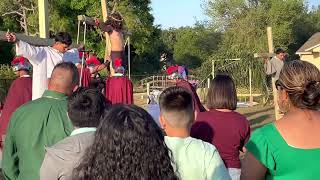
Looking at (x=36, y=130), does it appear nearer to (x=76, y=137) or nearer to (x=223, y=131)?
(x=76, y=137)

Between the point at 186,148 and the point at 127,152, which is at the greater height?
the point at 127,152

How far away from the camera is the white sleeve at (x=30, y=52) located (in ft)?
19.2

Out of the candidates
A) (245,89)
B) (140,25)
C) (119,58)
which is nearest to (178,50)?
(140,25)

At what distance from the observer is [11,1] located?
150 ft

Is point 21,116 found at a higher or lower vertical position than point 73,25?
lower

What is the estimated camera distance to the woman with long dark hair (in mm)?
2258

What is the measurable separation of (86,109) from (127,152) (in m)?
1.38

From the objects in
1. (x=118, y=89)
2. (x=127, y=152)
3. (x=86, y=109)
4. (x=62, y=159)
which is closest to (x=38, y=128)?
(x=86, y=109)

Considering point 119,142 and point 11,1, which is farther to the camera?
point 11,1

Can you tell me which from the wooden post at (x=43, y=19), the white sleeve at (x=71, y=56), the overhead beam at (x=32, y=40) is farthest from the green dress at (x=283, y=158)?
the wooden post at (x=43, y=19)

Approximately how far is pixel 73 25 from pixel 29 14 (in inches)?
188

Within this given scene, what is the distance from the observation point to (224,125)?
468cm

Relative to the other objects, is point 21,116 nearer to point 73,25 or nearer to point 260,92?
point 260,92

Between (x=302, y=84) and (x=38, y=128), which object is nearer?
(x=302, y=84)
